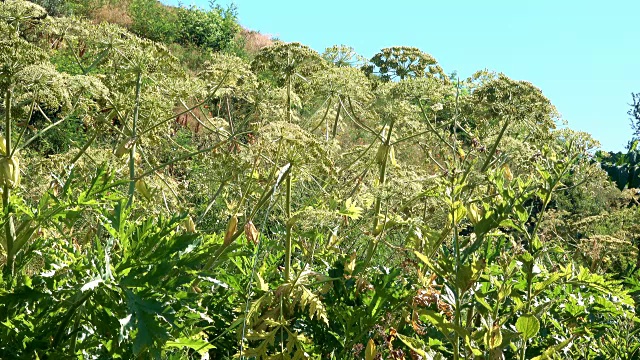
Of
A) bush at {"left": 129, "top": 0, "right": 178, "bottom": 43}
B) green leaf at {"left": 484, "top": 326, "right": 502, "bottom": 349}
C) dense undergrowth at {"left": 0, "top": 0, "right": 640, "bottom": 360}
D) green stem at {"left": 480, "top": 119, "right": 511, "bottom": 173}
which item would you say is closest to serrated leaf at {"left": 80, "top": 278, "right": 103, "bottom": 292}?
dense undergrowth at {"left": 0, "top": 0, "right": 640, "bottom": 360}

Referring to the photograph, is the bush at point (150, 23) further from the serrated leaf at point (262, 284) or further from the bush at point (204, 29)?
the serrated leaf at point (262, 284)

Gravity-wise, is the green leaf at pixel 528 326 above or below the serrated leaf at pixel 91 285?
above

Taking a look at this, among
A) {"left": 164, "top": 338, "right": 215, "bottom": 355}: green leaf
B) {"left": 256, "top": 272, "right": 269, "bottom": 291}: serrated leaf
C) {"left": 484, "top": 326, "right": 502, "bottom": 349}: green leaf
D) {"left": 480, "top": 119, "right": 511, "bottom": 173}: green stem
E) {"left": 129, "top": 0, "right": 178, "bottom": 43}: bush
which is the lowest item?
{"left": 164, "top": 338, "right": 215, "bottom": 355}: green leaf

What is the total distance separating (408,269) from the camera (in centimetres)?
356

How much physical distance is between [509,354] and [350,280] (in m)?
0.70

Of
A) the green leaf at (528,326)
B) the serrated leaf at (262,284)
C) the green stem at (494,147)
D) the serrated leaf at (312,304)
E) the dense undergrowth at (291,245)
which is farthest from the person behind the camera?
the green stem at (494,147)

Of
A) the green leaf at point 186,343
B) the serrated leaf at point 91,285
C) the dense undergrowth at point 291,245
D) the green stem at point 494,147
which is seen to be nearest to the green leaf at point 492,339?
the dense undergrowth at point 291,245

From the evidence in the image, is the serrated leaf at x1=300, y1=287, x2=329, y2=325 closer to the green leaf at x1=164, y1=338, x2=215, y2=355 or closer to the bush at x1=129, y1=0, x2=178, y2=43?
the green leaf at x1=164, y1=338, x2=215, y2=355

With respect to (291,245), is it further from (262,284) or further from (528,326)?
(528,326)

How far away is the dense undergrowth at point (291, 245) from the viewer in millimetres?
2412

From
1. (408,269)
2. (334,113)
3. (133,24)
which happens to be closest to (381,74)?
(334,113)

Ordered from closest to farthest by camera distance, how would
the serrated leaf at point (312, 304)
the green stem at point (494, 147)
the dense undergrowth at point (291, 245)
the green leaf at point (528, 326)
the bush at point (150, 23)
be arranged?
the green leaf at point (528, 326) → the dense undergrowth at point (291, 245) → the serrated leaf at point (312, 304) → the green stem at point (494, 147) → the bush at point (150, 23)

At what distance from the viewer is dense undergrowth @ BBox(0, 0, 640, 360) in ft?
7.91

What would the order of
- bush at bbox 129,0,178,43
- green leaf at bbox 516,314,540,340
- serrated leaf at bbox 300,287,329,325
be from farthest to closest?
bush at bbox 129,0,178,43, serrated leaf at bbox 300,287,329,325, green leaf at bbox 516,314,540,340
